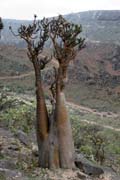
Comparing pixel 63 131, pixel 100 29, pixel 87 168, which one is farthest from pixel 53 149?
pixel 100 29

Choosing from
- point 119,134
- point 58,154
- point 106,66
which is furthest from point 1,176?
point 106,66

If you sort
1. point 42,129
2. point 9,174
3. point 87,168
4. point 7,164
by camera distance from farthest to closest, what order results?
point 87,168
point 42,129
point 7,164
point 9,174

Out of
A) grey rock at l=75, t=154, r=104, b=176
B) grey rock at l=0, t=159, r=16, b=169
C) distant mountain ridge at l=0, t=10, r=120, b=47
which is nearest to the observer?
grey rock at l=0, t=159, r=16, b=169

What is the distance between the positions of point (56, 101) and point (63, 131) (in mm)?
638

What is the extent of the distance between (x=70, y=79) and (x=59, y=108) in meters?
35.1

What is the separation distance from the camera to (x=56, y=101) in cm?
976

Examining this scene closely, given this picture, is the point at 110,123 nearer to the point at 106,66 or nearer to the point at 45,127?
the point at 45,127

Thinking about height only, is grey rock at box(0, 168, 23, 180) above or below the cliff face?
above

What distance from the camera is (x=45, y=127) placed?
9.84 meters

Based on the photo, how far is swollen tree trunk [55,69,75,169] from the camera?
9.71 metres

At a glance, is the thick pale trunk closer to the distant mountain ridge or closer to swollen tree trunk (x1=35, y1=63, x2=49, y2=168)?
swollen tree trunk (x1=35, y1=63, x2=49, y2=168)

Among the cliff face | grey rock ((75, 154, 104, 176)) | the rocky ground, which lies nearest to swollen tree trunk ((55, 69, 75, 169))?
the rocky ground

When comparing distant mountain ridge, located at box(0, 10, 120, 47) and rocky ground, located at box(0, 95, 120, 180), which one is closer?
rocky ground, located at box(0, 95, 120, 180)

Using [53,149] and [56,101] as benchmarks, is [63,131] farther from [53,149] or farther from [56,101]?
[56,101]
